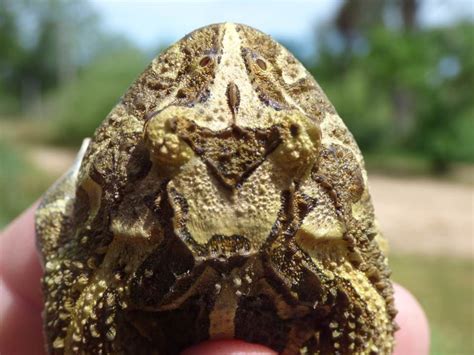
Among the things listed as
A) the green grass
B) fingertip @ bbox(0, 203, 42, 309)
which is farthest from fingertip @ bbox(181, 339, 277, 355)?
the green grass

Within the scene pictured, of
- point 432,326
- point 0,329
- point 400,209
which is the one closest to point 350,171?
point 0,329

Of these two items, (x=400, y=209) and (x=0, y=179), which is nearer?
(x=0, y=179)

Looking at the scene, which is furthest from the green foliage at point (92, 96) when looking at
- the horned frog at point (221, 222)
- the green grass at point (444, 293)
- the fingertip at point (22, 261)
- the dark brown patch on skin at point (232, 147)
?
the dark brown patch on skin at point (232, 147)

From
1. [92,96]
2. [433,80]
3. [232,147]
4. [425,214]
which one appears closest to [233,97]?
[232,147]

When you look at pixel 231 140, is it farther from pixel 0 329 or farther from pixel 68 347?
pixel 0 329

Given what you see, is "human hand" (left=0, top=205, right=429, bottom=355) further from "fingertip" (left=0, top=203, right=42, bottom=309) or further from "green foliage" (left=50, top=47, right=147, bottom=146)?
"green foliage" (left=50, top=47, right=147, bottom=146)

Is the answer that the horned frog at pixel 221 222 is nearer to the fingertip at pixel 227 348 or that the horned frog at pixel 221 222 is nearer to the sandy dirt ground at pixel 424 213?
the fingertip at pixel 227 348
